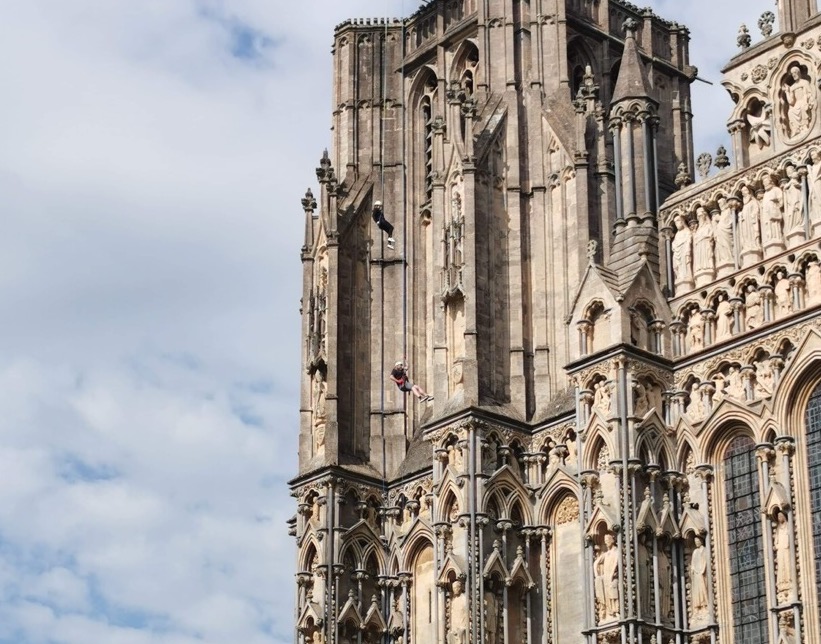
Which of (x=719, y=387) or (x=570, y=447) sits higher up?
(x=719, y=387)

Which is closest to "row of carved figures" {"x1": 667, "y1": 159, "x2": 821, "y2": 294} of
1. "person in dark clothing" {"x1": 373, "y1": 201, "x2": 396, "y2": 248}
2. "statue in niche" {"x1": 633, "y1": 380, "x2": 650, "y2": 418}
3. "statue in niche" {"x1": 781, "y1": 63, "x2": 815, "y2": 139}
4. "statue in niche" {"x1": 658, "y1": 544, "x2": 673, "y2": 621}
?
"statue in niche" {"x1": 781, "y1": 63, "x2": 815, "y2": 139}

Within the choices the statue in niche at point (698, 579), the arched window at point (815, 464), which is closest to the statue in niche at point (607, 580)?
the statue in niche at point (698, 579)

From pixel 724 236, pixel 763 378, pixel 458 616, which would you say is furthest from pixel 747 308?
pixel 458 616

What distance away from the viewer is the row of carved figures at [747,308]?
35844mm

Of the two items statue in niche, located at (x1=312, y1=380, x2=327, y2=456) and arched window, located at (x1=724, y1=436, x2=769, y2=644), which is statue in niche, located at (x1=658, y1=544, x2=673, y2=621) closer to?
arched window, located at (x1=724, y1=436, x2=769, y2=644)

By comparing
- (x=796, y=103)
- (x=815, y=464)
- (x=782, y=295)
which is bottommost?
(x=815, y=464)

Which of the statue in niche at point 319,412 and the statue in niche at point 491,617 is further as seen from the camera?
the statue in niche at point 319,412

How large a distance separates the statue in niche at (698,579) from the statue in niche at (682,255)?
16.0ft

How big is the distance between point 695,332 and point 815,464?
12.4ft

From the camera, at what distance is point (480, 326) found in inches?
1588

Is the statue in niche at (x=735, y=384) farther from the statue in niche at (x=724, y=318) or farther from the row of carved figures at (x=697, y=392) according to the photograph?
the statue in niche at (x=724, y=318)

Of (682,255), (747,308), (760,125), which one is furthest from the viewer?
(682,255)

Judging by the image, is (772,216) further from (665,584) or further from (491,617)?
(491,617)

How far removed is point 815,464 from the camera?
35.1 meters
